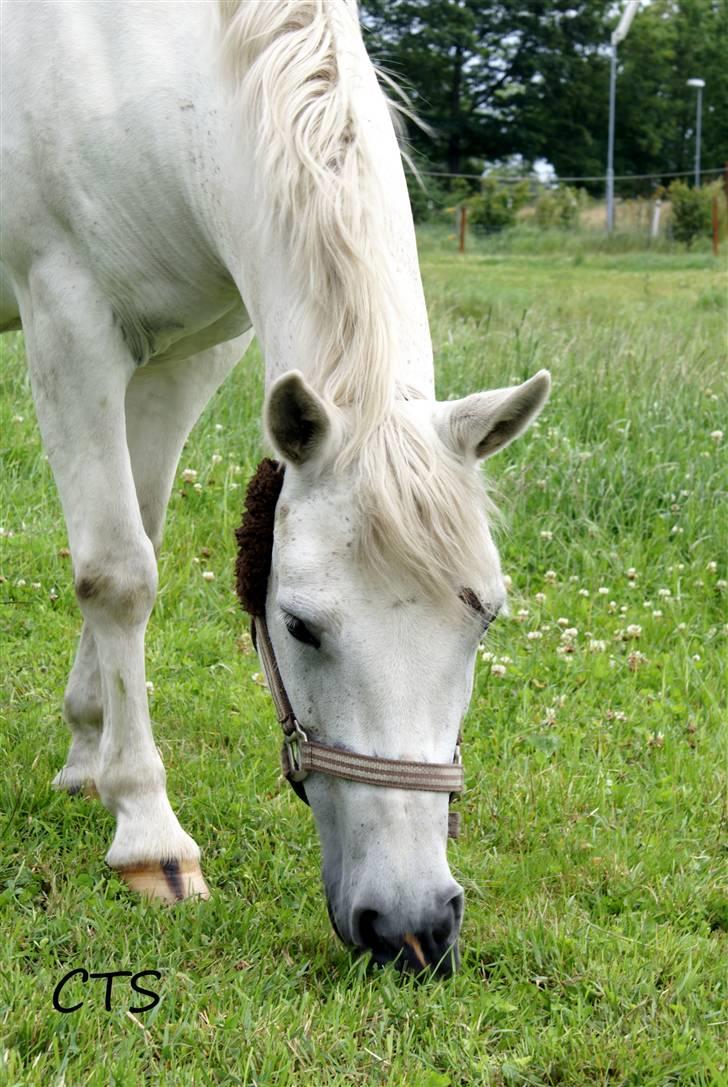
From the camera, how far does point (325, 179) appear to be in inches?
94.5

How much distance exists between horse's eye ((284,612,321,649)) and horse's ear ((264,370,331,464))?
0.97 feet

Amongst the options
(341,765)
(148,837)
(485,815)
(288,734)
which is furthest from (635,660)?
(341,765)

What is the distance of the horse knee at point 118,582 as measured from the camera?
2.91 meters

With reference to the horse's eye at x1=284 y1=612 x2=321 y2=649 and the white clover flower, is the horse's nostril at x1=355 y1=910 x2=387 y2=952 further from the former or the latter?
the white clover flower

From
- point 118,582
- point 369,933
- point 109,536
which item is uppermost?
point 109,536

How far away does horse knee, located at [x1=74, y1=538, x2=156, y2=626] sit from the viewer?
291 centimetres

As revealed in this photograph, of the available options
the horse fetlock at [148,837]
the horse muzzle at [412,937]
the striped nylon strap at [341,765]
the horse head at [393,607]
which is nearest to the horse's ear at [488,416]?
the horse head at [393,607]

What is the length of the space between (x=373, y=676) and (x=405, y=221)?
103 centimetres

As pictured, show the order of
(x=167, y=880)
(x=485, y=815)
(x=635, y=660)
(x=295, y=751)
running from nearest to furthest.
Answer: (x=295, y=751), (x=167, y=880), (x=485, y=815), (x=635, y=660)

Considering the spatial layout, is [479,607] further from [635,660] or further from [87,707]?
[635,660]

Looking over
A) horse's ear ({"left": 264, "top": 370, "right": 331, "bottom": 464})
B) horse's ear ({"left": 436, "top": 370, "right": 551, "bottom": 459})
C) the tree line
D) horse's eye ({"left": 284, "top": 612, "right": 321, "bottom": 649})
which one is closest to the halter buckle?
horse's eye ({"left": 284, "top": 612, "right": 321, "bottom": 649})

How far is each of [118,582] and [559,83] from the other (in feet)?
186

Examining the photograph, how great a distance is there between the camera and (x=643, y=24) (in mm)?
57844

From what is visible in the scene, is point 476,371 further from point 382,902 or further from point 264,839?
point 382,902
